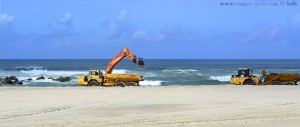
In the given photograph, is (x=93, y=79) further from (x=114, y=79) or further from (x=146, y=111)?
(x=146, y=111)

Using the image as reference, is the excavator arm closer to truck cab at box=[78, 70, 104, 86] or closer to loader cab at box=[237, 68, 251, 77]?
truck cab at box=[78, 70, 104, 86]

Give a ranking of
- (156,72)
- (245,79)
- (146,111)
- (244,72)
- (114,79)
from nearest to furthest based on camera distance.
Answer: (146,111), (114,79), (245,79), (244,72), (156,72)

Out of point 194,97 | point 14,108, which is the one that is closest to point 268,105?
point 194,97

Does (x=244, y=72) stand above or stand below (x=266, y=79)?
above

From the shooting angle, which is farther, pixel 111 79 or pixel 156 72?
pixel 156 72

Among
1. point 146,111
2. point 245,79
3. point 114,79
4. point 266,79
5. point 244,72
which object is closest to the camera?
point 146,111

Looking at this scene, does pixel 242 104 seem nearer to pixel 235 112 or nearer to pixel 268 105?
pixel 268 105

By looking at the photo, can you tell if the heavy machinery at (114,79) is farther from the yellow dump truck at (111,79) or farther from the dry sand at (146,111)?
the dry sand at (146,111)

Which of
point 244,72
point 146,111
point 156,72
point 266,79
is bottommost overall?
point 146,111

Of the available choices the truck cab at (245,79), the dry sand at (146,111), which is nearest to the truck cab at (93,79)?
the dry sand at (146,111)

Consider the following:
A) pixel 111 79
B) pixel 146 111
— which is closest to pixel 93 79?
pixel 111 79

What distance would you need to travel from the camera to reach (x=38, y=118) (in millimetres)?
13250

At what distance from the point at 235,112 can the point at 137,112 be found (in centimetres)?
299

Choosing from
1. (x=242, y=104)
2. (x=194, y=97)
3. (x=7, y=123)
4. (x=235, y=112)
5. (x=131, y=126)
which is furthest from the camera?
(x=194, y=97)
